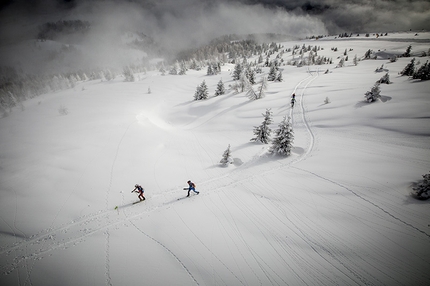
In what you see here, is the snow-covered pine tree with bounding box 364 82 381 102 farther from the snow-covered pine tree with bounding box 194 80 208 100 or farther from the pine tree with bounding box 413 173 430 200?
the snow-covered pine tree with bounding box 194 80 208 100

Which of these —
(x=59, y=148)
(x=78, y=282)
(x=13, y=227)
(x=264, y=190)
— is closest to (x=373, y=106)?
(x=264, y=190)

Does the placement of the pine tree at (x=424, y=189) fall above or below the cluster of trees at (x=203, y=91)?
below

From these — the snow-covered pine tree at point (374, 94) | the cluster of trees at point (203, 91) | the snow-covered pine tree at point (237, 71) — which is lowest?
the snow-covered pine tree at point (374, 94)

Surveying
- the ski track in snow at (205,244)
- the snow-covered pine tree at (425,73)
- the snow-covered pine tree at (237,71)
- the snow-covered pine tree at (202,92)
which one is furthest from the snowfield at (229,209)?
the snow-covered pine tree at (237,71)

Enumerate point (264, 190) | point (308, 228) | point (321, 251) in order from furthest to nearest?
point (264, 190) → point (308, 228) → point (321, 251)

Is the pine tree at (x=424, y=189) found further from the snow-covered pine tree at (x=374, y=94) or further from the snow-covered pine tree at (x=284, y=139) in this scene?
the snow-covered pine tree at (x=374, y=94)

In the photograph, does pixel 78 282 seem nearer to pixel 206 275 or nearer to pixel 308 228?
pixel 206 275

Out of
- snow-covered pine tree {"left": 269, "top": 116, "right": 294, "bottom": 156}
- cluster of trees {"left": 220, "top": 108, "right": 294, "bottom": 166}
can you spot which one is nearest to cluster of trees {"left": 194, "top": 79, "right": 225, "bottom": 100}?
cluster of trees {"left": 220, "top": 108, "right": 294, "bottom": 166}
